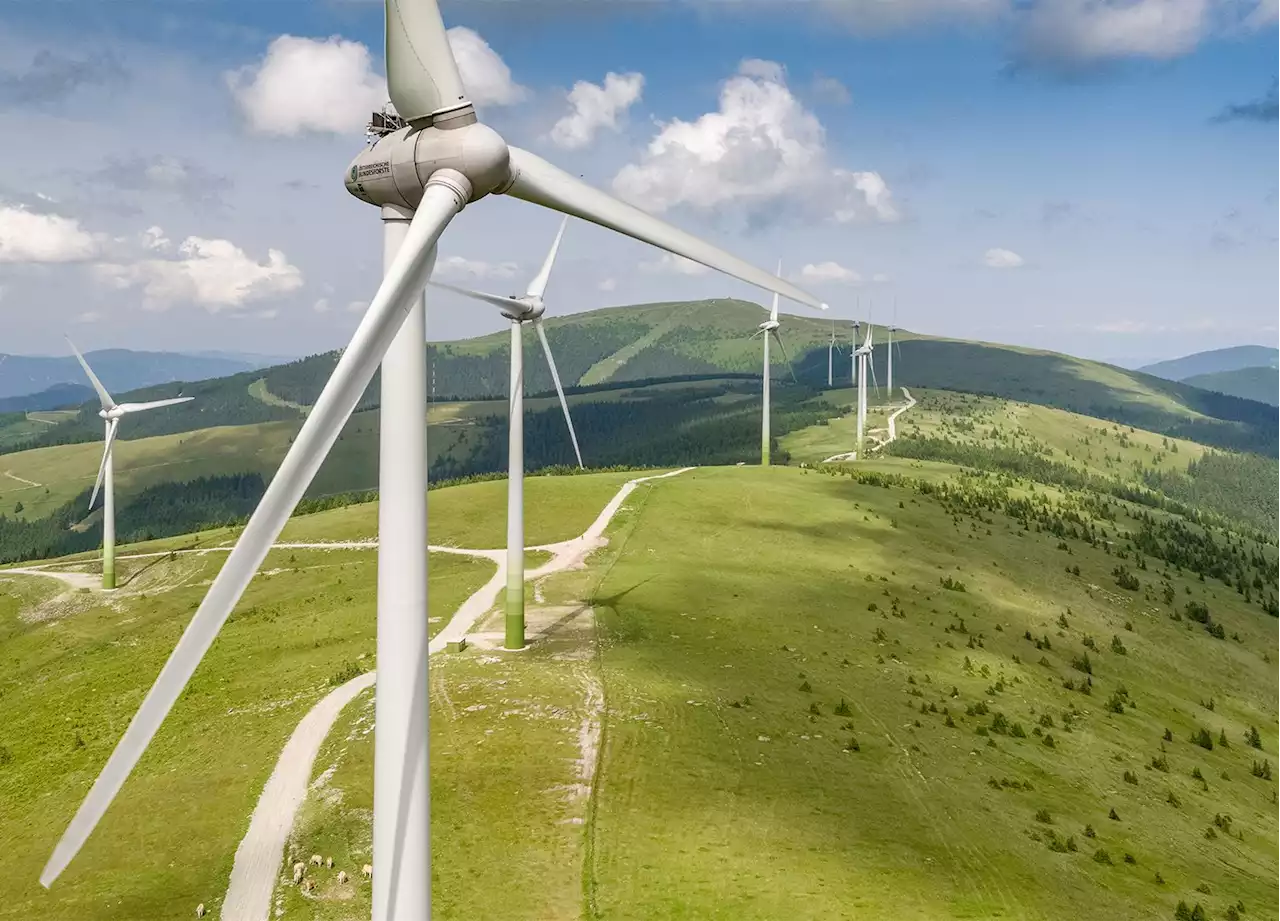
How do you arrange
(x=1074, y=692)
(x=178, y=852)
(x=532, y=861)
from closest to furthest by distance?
(x=532, y=861), (x=178, y=852), (x=1074, y=692)

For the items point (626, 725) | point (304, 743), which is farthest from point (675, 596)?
point (304, 743)

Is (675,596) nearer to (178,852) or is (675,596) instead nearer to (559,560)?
(559,560)

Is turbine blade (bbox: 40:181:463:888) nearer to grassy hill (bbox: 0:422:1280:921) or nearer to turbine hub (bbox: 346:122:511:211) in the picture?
turbine hub (bbox: 346:122:511:211)

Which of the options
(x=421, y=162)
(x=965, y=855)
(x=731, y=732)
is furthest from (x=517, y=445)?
(x=421, y=162)

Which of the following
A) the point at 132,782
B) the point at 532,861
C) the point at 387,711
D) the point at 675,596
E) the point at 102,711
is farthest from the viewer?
the point at 675,596

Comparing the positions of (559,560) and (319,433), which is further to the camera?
(559,560)

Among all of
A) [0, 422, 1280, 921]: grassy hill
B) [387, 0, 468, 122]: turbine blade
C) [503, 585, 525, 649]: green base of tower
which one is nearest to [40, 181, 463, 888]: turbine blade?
[387, 0, 468, 122]: turbine blade
